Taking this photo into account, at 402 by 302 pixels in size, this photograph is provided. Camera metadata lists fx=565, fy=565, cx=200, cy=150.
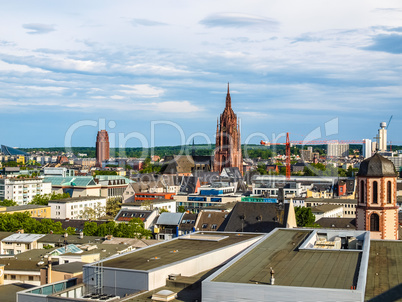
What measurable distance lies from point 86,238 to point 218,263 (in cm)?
3337

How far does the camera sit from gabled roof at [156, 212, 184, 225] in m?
83.8

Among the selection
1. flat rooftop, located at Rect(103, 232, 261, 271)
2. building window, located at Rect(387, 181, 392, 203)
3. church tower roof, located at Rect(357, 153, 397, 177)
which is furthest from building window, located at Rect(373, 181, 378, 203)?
flat rooftop, located at Rect(103, 232, 261, 271)

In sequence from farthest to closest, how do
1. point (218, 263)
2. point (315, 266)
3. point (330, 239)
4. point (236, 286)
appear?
1. point (330, 239)
2. point (218, 263)
3. point (315, 266)
4. point (236, 286)

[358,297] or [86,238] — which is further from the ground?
[358,297]

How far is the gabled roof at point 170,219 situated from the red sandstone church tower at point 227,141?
98.3 metres

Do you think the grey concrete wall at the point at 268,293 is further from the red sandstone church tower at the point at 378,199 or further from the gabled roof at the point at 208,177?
the gabled roof at the point at 208,177

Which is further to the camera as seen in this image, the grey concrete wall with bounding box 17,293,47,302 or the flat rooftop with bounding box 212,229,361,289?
the grey concrete wall with bounding box 17,293,47,302

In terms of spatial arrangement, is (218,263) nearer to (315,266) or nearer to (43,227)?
(315,266)

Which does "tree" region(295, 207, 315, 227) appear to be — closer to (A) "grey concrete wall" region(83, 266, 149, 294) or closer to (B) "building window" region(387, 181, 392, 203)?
(B) "building window" region(387, 181, 392, 203)

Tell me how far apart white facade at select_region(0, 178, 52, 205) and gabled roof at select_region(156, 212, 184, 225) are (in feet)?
185

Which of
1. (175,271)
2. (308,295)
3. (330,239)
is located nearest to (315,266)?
(308,295)

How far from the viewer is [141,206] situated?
334 ft

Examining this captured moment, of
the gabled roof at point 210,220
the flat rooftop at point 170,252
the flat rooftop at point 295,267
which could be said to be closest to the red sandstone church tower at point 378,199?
the flat rooftop at point 170,252

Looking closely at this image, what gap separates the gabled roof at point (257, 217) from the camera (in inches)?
2328
